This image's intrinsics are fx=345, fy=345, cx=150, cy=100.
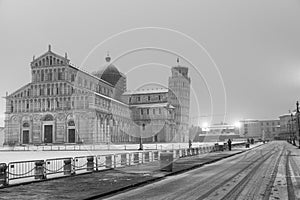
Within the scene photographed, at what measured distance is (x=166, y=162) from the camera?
23781mm

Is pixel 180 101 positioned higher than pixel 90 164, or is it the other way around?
pixel 180 101

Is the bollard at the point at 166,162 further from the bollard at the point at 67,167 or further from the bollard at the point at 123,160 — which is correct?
the bollard at the point at 67,167

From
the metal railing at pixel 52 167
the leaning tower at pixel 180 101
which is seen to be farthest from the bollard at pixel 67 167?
the leaning tower at pixel 180 101

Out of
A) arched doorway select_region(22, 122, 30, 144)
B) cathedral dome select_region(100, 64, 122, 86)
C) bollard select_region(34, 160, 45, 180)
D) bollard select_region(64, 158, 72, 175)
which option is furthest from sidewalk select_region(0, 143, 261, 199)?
cathedral dome select_region(100, 64, 122, 86)

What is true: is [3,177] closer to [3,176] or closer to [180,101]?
[3,176]

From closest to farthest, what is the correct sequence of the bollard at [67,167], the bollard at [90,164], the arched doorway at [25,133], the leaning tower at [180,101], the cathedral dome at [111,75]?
the bollard at [67,167], the bollard at [90,164], the arched doorway at [25,133], the leaning tower at [180,101], the cathedral dome at [111,75]

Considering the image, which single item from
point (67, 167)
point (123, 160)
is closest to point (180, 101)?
point (123, 160)

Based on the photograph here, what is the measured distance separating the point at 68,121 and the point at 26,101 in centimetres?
1549

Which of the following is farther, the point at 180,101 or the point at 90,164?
the point at 180,101

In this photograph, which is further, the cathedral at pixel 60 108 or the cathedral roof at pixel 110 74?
the cathedral roof at pixel 110 74

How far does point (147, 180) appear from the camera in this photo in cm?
1806

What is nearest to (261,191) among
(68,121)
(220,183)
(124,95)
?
(220,183)

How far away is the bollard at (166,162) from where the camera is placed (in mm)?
22852

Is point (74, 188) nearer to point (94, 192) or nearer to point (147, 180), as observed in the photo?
point (94, 192)
